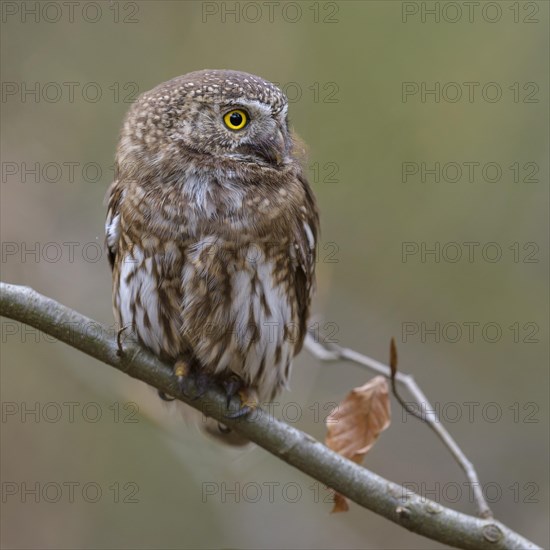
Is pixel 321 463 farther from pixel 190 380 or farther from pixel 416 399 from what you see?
pixel 190 380

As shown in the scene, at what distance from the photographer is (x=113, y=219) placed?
4113mm

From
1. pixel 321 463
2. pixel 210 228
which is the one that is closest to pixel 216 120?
pixel 210 228

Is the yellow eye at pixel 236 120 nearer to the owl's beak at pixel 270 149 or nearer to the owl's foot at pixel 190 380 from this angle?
the owl's beak at pixel 270 149

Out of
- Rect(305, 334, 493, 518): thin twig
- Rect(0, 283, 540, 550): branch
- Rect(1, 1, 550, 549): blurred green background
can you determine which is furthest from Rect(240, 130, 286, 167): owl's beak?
Rect(1, 1, 550, 549): blurred green background

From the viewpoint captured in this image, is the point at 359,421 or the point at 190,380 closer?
the point at 359,421

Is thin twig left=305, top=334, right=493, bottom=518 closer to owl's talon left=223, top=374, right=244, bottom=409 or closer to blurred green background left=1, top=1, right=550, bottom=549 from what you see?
owl's talon left=223, top=374, right=244, bottom=409

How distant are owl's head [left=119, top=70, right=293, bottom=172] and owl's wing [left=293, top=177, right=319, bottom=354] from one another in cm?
26

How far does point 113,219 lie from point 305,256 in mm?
872

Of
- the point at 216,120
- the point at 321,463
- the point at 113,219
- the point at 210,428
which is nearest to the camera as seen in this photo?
the point at 321,463

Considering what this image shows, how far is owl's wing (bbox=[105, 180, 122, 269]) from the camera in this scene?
13.4 feet

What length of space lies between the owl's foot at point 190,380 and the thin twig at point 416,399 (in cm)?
60

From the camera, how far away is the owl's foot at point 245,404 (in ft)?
12.2

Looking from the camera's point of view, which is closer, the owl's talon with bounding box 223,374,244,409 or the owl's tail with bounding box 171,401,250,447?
the owl's talon with bounding box 223,374,244,409

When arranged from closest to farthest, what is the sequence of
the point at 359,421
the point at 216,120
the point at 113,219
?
the point at 359,421, the point at 216,120, the point at 113,219
